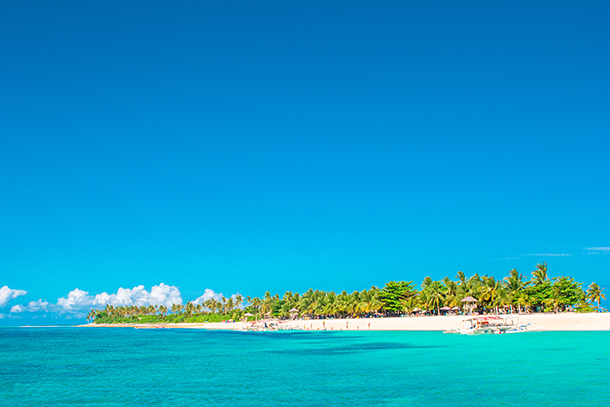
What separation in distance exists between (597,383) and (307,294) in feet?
382

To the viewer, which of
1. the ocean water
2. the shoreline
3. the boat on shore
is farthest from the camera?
the shoreline

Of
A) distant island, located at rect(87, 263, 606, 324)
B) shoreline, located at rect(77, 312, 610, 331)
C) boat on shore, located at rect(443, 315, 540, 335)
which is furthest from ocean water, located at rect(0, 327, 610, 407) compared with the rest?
distant island, located at rect(87, 263, 606, 324)

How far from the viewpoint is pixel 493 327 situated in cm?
6862

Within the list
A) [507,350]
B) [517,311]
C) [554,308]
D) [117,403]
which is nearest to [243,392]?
[117,403]

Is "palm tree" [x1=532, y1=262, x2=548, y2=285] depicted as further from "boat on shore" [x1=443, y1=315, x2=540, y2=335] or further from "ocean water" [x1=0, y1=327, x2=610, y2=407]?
"ocean water" [x1=0, y1=327, x2=610, y2=407]

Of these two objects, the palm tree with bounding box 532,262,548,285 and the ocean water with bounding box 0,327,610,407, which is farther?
the palm tree with bounding box 532,262,548,285

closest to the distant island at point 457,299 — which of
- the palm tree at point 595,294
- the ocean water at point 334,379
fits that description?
the palm tree at point 595,294

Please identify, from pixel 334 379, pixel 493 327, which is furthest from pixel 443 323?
pixel 334 379

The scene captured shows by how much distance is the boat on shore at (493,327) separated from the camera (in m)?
68.3

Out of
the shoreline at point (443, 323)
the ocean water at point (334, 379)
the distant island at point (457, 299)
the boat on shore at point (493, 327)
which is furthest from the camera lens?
the distant island at point (457, 299)

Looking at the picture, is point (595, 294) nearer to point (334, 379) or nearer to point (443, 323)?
point (443, 323)

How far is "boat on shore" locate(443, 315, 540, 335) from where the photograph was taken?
224 ft

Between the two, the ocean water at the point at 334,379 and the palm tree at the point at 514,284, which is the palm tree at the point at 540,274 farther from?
the ocean water at the point at 334,379

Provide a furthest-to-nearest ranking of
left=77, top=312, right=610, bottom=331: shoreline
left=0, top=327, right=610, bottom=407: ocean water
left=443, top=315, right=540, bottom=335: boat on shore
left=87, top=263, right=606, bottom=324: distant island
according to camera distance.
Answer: left=87, top=263, right=606, bottom=324: distant island → left=77, top=312, right=610, bottom=331: shoreline → left=443, top=315, right=540, bottom=335: boat on shore → left=0, top=327, right=610, bottom=407: ocean water
